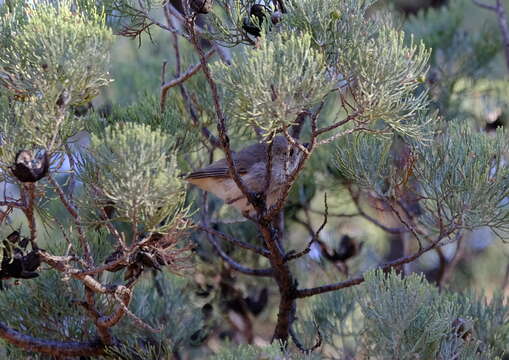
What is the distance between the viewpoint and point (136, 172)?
1.42m

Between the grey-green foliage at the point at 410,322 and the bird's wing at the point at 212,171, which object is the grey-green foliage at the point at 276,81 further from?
the bird's wing at the point at 212,171

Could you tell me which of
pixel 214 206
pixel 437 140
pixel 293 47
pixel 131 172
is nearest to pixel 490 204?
pixel 437 140

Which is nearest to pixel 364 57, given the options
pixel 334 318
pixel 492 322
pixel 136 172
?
pixel 136 172

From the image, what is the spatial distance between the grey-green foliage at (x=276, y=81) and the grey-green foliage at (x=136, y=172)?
0.18m

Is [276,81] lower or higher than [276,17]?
lower

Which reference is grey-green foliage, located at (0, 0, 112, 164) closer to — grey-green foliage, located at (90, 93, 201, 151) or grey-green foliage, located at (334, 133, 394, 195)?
grey-green foliage, located at (90, 93, 201, 151)

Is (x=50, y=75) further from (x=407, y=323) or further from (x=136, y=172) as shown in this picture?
(x=407, y=323)

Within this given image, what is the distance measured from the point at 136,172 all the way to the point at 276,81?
33cm

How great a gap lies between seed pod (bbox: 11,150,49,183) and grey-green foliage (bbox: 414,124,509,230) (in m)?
0.95

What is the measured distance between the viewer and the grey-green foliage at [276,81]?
1.48m

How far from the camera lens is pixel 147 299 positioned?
2.49 m

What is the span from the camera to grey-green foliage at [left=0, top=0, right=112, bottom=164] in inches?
59.1

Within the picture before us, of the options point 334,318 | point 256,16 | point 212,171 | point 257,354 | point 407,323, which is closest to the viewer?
point 257,354

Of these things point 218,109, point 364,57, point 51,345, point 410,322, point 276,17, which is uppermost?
point 276,17
